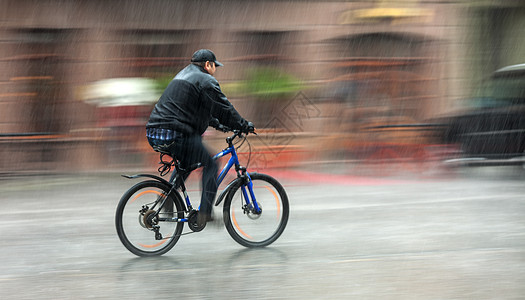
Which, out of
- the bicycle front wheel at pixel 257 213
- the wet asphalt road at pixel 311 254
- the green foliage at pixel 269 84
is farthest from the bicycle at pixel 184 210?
the green foliage at pixel 269 84

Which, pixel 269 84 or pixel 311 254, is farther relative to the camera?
pixel 269 84

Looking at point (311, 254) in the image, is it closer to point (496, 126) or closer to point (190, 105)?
point (190, 105)

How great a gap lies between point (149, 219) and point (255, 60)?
9552 mm

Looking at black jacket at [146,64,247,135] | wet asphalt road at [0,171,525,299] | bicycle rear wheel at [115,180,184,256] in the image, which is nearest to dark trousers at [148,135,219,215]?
black jacket at [146,64,247,135]

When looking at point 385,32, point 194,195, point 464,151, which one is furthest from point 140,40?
point 194,195

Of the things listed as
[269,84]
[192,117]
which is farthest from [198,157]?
[269,84]

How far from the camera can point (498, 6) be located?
1633 centimetres

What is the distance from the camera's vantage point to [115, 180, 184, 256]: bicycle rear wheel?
554cm

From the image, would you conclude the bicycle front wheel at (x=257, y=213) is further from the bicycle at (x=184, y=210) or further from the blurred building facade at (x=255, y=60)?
the blurred building facade at (x=255, y=60)

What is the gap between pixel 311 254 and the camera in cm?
574

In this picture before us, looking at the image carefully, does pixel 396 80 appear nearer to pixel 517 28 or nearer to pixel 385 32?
pixel 385 32

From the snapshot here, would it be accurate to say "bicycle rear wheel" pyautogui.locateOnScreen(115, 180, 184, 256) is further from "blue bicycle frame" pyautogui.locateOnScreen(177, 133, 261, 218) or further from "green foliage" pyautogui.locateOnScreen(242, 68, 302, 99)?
"green foliage" pyautogui.locateOnScreen(242, 68, 302, 99)

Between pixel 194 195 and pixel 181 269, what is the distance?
1410 mm

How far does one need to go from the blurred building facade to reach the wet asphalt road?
4.10 meters
